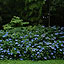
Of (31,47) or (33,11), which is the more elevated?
(33,11)

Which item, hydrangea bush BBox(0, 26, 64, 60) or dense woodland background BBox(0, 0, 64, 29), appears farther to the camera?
dense woodland background BBox(0, 0, 64, 29)

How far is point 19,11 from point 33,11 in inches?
36.8

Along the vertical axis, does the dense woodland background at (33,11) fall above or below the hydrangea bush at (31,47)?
above

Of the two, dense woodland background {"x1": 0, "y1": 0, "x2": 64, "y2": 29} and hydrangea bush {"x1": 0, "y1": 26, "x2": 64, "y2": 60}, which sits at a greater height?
dense woodland background {"x1": 0, "y1": 0, "x2": 64, "y2": 29}

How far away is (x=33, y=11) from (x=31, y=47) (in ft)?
11.7

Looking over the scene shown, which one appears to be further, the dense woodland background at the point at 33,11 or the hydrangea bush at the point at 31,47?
the dense woodland background at the point at 33,11

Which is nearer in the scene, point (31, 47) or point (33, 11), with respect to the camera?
point (31, 47)

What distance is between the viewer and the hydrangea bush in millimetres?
4066

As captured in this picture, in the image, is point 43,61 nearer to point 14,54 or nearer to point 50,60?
point 50,60

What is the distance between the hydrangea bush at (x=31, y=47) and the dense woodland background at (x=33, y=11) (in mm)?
3072

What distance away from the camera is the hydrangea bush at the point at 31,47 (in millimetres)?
4066

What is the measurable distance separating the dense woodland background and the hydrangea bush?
3072mm

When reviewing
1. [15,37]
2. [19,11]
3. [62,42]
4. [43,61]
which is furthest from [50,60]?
[19,11]

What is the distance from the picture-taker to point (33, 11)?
7.30 metres
